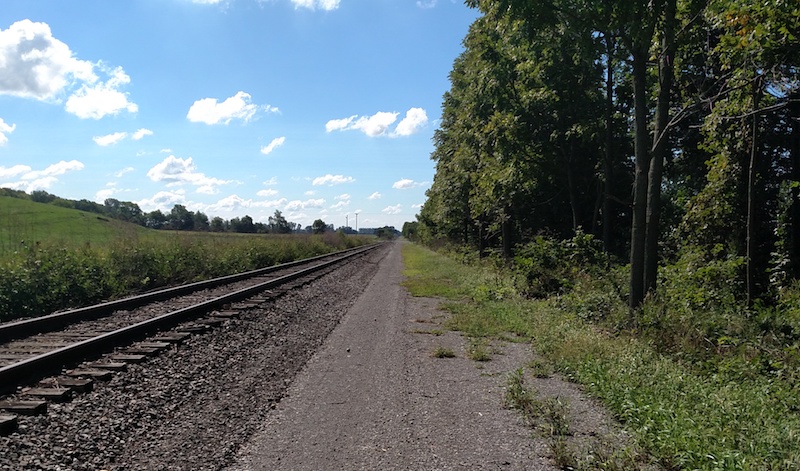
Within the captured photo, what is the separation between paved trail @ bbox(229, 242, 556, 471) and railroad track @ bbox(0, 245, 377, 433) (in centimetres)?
240

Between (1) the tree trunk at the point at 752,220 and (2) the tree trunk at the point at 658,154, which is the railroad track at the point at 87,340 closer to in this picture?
(2) the tree trunk at the point at 658,154

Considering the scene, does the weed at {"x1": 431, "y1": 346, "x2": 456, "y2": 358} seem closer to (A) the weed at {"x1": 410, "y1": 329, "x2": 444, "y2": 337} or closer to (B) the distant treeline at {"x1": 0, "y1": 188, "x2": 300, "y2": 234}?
(A) the weed at {"x1": 410, "y1": 329, "x2": 444, "y2": 337}

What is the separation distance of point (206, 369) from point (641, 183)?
27.1 feet

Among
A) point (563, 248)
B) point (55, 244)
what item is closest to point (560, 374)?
point (563, 248)

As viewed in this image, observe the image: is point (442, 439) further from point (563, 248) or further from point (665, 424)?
point (563, 248)

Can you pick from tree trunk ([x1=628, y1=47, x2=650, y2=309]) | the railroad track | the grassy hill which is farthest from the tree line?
the grassy hill

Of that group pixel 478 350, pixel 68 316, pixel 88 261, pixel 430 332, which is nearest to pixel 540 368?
pixel 478 350

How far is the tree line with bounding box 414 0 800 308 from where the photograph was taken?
27.9ft

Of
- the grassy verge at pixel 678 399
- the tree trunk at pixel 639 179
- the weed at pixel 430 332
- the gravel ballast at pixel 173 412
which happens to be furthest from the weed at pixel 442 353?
the tree trunk at pixel 639 179

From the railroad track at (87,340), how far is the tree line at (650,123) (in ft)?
27.3

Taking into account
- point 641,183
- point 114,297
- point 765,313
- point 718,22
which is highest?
point 718,22

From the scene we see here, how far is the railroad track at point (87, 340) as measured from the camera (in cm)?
552

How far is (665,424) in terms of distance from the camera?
4.55 meters

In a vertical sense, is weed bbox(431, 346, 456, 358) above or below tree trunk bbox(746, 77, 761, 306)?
below
